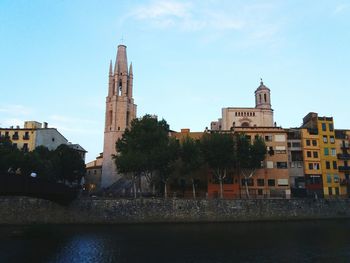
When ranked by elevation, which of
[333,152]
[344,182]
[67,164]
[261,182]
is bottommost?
[261,182]

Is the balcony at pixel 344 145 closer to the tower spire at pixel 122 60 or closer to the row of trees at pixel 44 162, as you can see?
the row of trees at pixel 44 162

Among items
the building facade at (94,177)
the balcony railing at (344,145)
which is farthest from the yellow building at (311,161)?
the building facade at (94,177)

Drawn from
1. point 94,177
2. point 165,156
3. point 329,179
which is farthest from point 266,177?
point 94,177

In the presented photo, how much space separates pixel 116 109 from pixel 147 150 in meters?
39.2

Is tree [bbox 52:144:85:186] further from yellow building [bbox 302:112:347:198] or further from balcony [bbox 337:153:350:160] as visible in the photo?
balcony [bbox 337:153:350:160]

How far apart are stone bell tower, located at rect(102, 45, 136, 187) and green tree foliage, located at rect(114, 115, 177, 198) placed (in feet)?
86.0

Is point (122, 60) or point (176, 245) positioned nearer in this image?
point (176, 245)

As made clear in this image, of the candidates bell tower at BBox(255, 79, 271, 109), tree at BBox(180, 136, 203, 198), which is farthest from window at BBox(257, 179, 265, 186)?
bell tower at BBox(255, 79, 271, 109)

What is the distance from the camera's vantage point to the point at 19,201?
53.0 m

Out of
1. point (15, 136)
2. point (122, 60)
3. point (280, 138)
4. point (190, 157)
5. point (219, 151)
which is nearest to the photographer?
point (219, 151)

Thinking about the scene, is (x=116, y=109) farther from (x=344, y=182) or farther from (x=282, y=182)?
(x=344, y=182)

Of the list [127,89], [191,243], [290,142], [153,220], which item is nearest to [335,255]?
[191,243]

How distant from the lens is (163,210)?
56.2 meters

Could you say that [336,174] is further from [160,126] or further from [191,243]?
[191,243]
